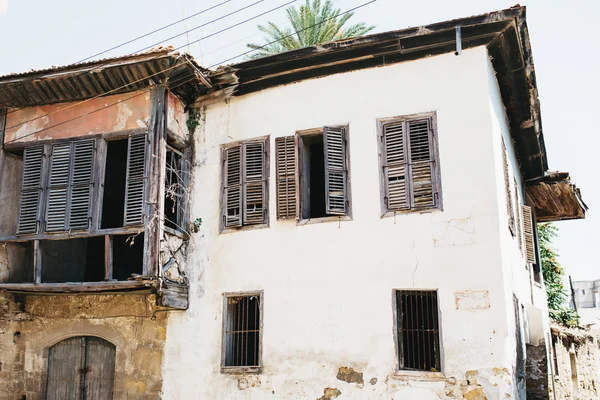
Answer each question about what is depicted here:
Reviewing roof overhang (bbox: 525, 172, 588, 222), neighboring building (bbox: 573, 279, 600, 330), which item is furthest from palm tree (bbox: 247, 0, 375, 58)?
neighboring building (bbox: 573, 279, 600, 330)

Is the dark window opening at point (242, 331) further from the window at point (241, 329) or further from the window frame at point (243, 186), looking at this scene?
the window frame at point (243, 186)

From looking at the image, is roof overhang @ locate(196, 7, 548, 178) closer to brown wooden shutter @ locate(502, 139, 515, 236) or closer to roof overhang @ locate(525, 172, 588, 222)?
brown wooden shutter @ locate(502, 139, 515, 236)

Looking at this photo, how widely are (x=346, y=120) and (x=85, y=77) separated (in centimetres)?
456

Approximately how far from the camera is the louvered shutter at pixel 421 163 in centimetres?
951

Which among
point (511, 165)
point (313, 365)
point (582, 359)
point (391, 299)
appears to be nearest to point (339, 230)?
point (391, 299)

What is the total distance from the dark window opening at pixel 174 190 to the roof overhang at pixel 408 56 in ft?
4.01

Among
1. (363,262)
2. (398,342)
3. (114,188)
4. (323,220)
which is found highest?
(114,188)

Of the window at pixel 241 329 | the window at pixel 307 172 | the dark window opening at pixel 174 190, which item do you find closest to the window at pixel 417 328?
the window at pixel 307 172

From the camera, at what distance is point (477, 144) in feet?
30.9

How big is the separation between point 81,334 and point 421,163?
6705 mm

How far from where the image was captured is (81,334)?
36.7 ft

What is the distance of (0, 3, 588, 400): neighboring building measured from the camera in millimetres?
9242

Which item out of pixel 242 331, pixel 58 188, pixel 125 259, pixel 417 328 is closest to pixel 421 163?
pixel 417 328

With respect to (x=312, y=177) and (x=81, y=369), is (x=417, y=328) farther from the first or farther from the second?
(x=81, y=369)
